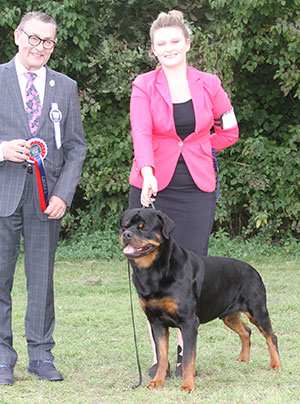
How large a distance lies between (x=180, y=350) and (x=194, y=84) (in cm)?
167

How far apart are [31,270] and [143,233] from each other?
0.85 meters

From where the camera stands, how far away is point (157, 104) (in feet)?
13.3

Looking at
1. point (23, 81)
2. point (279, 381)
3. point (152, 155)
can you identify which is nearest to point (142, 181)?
point (152, 155)

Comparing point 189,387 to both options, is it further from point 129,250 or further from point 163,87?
point 163,87

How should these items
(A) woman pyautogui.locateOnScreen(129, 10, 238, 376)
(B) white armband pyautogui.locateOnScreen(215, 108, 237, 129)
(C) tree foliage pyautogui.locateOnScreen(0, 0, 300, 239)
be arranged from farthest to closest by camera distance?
1. (C) tree foliage pyautogui.locateOnScreen(0, 0, 300, 239)
2. (B) white armband pyautogui.locateOnScreen(215, 108, 237, 129)
3. (A) woman pyautogui.locateOnScreen(129, 10, 238, 376)

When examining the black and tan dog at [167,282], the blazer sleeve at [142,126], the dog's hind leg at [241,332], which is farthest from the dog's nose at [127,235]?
the dog's hind leg at [241,332]

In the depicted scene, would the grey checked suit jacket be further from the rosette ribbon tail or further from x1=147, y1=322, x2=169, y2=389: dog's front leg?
x1=147, y1=322, x2=169, y2=389: dog's front leg

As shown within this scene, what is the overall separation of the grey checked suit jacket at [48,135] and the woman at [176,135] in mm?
377

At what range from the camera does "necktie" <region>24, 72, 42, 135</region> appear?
13.1 ft

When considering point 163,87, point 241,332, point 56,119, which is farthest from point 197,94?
point 241,332

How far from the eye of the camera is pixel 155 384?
3.95 m

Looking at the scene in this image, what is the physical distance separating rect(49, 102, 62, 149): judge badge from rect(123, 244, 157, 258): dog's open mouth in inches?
32.5

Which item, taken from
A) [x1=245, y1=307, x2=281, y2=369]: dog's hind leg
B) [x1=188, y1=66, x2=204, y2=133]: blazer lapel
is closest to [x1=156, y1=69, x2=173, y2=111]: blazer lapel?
[x1=188, y1=66, x2=204, y2=133]: blazer lapel

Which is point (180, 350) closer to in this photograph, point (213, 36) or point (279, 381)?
point (279, 381)
